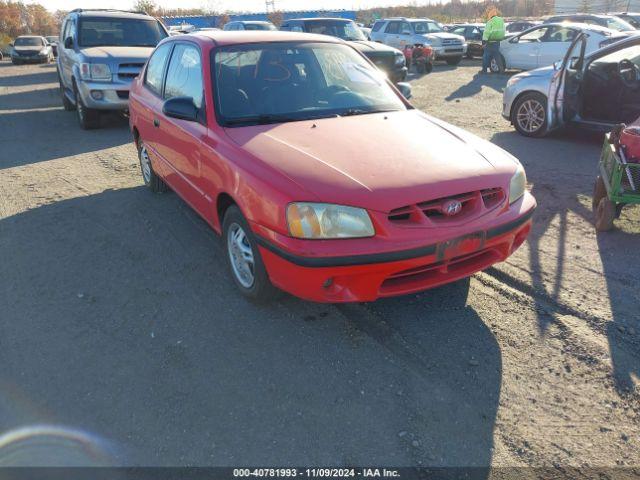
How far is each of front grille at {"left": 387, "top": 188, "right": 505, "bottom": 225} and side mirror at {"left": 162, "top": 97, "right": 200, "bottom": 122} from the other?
180 cm

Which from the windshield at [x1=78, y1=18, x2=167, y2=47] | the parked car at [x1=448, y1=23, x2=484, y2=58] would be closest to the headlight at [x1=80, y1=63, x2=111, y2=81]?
the windshield at [x1=78, y1=18, x2=167, y2=47]

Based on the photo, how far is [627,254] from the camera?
4164 millimetres

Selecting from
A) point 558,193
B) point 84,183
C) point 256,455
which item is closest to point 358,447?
point 256,455

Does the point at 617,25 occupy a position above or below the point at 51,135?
above

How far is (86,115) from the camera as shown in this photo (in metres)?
9.30

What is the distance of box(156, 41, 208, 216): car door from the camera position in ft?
12.7

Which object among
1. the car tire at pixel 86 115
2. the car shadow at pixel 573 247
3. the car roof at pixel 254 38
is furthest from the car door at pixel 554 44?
the car roof at pixel 254 38

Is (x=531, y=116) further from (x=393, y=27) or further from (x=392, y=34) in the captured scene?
(x=393, y=27)

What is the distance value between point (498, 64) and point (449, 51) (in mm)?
2993

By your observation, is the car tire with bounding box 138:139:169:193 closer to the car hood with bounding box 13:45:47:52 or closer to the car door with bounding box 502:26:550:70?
the car door with bounding box 502:26:550:70

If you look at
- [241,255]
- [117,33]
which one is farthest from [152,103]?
[117,33]

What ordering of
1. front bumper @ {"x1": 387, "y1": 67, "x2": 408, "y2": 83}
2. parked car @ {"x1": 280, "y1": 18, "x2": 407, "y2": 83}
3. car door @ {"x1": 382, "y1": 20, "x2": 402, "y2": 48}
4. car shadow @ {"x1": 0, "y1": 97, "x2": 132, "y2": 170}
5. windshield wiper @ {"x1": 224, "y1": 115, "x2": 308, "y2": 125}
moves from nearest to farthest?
windshield wiper @ {"x1": 224, "y1": 115, "x2": 308, "y2": 125} → car shadow @ {"x1": 0, "y1": 97, "x2": 132, "y2": 170} → parked car @ {"x1": 280, "y1": 18, "x2": 407, "y2": 83} → front bumper @ {"x1": 387, "y1": 67, "x2": 408, "y2": 83} → car door @ {"x1": 382, "y1": 20, "x2": 402, "y2": 48}

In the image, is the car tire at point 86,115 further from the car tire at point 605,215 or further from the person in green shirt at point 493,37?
the person in green shirt at point 493,37

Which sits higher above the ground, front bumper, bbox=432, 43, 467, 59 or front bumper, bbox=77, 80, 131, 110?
front bumper, bbox=77, 80, 131, 110
